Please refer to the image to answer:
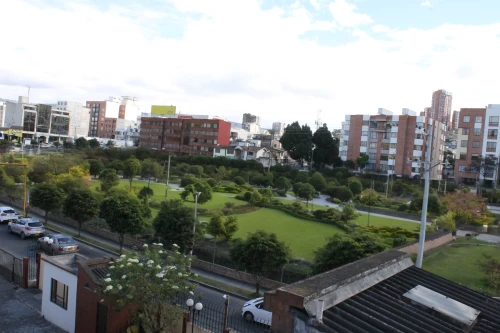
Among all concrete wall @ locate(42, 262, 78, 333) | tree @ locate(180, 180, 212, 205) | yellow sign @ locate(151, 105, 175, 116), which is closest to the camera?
concrete wall @ locate(42, 262, 78, 333)

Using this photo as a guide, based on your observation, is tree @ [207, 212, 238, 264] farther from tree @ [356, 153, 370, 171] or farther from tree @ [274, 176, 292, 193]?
tree @ [356, 153, 370, 171]

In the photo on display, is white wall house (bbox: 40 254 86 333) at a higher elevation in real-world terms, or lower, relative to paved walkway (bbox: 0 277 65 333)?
higher

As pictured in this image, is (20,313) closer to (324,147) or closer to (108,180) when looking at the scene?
(108,180)

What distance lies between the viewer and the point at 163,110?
4409 inches

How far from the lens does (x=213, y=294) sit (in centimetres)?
1784

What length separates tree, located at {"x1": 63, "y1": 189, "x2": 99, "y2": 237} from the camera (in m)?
26.0

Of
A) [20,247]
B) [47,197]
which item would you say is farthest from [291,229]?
[20,247]

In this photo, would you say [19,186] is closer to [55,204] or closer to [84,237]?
[55,204]

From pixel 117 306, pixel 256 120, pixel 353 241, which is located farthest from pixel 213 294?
pixel 256 120

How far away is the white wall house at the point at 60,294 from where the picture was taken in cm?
1221

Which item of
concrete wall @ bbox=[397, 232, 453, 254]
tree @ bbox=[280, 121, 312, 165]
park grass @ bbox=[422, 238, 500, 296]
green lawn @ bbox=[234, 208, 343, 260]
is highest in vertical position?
tree @ bbox=[280, 121, 312, 165]

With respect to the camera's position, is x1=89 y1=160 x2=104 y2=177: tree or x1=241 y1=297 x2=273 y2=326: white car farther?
x1=89 y1=160 x2=104 y2=177: tree

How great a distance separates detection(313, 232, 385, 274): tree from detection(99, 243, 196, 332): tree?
27.2ft

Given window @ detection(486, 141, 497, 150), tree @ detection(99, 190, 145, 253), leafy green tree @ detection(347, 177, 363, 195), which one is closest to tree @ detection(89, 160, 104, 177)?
leafy green tree @ detection(347, 177, 363, 195)
